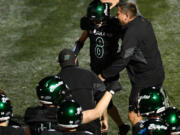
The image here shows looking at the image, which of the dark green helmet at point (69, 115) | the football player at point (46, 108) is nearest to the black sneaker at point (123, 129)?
the football player at point (46, 108)

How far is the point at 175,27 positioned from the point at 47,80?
771 centimetres

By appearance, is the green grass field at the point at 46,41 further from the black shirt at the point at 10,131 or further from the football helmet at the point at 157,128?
the football helmet at the point at 157,128

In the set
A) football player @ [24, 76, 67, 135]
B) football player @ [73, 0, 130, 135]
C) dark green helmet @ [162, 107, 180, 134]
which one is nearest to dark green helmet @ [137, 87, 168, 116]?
dark green helmet @ [162, 107, 180, 134]

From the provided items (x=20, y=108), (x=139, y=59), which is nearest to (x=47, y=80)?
(x=139, y=59)

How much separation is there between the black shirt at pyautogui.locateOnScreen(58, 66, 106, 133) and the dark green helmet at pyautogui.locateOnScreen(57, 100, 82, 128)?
3.47 ft

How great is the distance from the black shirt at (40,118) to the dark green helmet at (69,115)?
0.48 meters

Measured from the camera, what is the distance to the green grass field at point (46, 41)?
10.4 metres

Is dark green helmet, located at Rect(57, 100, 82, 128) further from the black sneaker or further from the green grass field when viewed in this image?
the green grass field

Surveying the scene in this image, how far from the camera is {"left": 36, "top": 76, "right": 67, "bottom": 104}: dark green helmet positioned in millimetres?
5922

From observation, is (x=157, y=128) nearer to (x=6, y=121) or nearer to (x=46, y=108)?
(x=46, y=108)

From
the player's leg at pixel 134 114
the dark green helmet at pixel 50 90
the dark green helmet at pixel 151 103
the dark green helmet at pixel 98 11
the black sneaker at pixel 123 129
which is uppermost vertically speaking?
the dark green helmet at pixel 98 11

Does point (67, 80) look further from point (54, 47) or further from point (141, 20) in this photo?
point (54, 47)

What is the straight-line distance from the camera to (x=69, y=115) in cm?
543

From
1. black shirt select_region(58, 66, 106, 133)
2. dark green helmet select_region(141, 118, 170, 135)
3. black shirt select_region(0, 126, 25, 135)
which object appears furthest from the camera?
black shirt select_region(58, 66, 106, 133)
